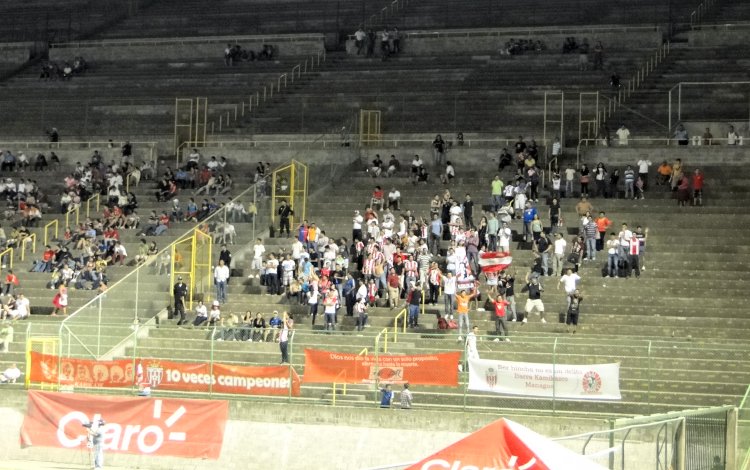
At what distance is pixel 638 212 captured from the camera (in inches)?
1565

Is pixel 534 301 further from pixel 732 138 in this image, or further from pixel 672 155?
pixel 732 138

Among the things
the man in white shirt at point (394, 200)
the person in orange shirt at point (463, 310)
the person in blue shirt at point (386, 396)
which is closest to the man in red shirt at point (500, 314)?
the person in orange shirt at point (463, 310)

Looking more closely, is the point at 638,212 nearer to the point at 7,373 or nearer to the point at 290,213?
the point at 290,213

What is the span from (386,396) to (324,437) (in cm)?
155

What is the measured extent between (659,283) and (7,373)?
54.8 feet

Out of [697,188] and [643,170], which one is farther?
[643,170]

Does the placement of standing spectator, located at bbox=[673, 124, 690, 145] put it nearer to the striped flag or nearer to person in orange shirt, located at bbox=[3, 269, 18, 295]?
the striped flag

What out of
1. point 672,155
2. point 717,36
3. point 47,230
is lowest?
point 47,230

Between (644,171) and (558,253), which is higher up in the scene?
(644,171)

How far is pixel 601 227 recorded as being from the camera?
3744 centimetres

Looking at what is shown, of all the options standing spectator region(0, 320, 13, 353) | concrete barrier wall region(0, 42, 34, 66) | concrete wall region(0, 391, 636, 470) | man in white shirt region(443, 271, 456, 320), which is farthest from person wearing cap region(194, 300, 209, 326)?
concrete barrier wall region(0, 42, 34, 66)

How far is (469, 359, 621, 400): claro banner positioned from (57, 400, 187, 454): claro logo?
626 cm

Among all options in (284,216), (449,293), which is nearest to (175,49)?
(284,216)

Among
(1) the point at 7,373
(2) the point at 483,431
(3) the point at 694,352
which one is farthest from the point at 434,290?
(2) the point at 483,431
